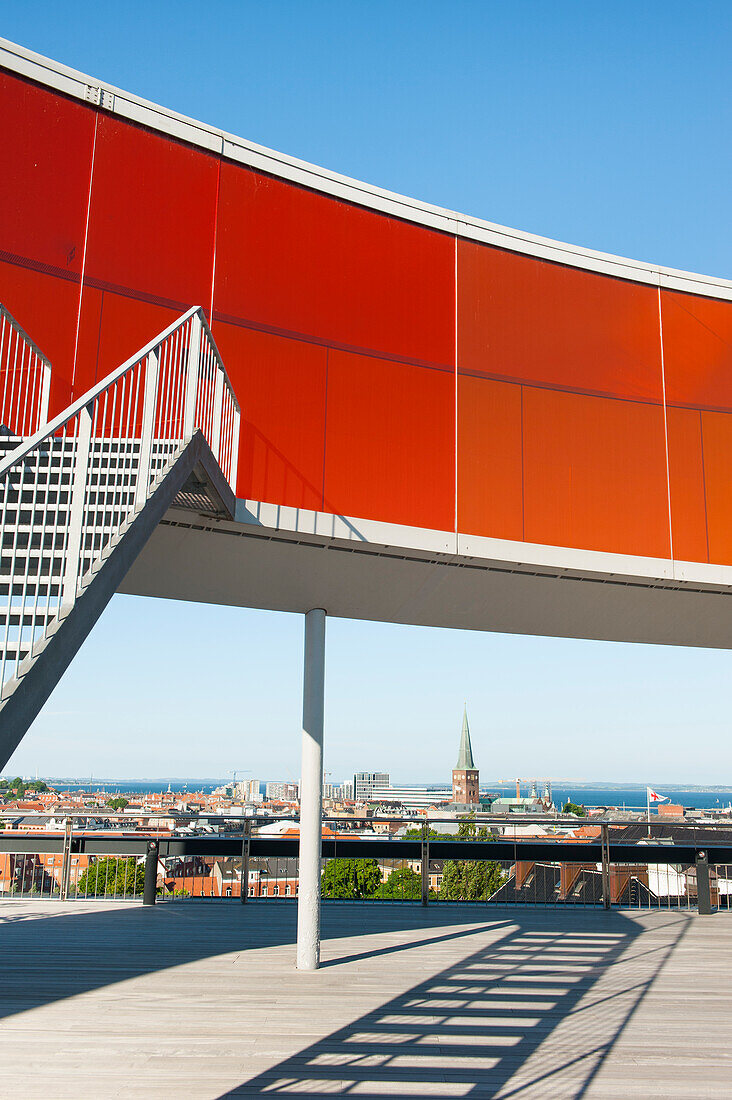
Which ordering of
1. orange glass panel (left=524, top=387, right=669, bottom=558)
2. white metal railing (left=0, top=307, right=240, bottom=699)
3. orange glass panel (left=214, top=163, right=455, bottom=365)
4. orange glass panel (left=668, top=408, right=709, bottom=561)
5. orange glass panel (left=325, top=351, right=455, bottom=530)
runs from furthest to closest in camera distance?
orange glass panel (left=668, top=408, right=709, bottom=561)
orange glass panel (left=524, top=387, right=669, bottom=558)
orange glass panel (left=325, top=351, right=455, bottom=530)
orange glass panel (left=214, top=163, right=455, bottom=365)
white metal railing (left=0, top=307, right=240, bottom=699)

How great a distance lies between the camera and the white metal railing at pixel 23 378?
5.93m

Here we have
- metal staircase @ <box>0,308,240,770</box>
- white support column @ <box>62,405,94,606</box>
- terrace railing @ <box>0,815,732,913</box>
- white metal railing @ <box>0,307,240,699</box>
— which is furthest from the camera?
terrace railing @ <box>0,815,732,913</box>

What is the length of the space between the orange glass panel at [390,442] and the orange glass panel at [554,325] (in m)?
0.65

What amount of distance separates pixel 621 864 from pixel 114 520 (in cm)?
922

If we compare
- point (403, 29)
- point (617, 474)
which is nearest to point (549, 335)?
point (617, 474)

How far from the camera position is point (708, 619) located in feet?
30.4

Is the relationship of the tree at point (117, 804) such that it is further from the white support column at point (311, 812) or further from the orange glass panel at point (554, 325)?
the orange glass panel at point (554, 325)

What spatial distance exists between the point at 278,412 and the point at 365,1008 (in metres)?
4.98

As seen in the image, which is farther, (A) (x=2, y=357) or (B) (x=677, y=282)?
(B) (x=677, y=282)

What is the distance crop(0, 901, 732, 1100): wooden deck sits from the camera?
4492mm

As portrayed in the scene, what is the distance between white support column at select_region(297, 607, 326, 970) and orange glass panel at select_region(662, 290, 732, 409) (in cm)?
504

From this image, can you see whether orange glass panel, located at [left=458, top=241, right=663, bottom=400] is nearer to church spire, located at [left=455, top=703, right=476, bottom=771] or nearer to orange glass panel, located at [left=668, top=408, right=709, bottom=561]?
orange glass panel, located at [left=668, top=408, right=709, bottom=561]

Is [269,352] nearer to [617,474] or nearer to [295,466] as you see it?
[295,466]

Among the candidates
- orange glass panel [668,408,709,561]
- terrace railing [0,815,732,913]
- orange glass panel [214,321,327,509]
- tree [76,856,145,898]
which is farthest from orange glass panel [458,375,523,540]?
tree [76,856,145,898]
